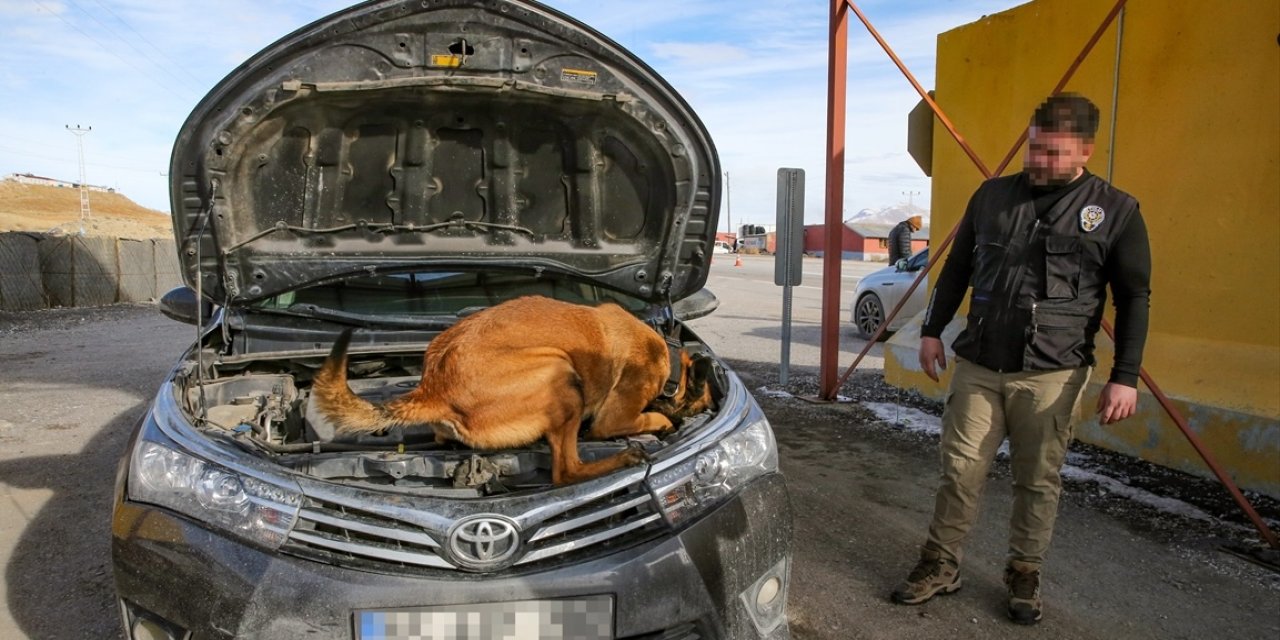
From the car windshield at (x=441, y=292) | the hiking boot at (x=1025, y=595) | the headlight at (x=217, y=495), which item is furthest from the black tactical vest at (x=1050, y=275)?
the headlight at (x=217, y=495)

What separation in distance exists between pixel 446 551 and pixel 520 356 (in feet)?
2.79

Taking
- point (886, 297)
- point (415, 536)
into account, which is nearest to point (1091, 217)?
point (415, 536)

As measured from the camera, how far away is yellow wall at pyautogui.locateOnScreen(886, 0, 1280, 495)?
15.2ft

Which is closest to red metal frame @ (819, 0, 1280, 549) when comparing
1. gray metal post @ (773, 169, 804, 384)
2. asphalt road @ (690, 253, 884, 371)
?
gray metal post @ (773, 169, 804, 384)

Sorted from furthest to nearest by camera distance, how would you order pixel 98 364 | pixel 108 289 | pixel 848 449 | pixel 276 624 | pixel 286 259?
pixel 108 289 → pixel 98 364 → pixel 848 449 → pixel 286 259 → pixel 276 624

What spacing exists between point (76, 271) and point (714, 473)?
17.1 metres

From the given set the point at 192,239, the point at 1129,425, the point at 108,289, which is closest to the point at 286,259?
the point at 192,239

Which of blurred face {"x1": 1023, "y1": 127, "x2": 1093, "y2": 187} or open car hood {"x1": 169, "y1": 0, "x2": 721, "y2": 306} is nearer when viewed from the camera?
blurred face {"x1": 1023, "y1": 127, "x2": 1093, "y2": 187}

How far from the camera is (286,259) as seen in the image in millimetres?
3654

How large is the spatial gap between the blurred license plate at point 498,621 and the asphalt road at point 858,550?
1.33 m

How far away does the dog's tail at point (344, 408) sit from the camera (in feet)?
8.55

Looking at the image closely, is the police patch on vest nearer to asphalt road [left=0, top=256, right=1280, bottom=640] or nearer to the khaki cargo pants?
the khaki cargo pants

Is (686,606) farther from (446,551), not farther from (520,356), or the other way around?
(520,356)

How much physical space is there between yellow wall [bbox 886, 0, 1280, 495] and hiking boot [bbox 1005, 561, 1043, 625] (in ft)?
7.61
